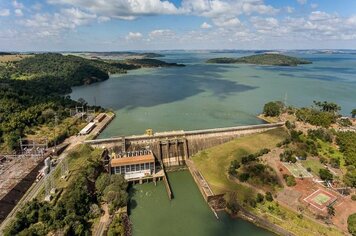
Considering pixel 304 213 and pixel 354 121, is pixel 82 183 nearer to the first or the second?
pixel 304 213

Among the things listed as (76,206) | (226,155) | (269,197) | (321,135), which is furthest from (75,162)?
(321,135)

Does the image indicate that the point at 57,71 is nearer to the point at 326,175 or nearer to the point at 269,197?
the point at 269,197

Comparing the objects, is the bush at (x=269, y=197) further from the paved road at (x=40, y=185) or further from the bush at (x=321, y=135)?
the bush at (x=321, y=135)

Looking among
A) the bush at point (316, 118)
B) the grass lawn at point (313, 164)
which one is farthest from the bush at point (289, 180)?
the bush at point (316, 118)

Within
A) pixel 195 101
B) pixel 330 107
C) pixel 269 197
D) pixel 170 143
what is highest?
pixel 330 107

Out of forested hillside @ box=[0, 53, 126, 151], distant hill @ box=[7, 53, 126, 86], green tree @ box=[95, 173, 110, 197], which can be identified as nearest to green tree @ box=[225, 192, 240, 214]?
green tree @ box=[95, 173, 110, 197]
